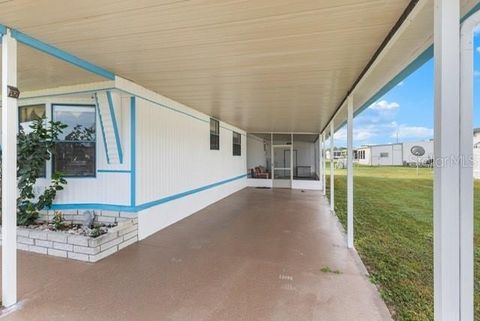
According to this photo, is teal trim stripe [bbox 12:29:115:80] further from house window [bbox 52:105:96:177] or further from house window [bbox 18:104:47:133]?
house window [bbox 18:104:47:133]

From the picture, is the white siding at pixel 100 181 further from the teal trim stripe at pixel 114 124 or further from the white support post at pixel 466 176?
the white support post at pixel 466 176

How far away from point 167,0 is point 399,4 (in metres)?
1.77

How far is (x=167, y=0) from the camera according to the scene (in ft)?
6.40

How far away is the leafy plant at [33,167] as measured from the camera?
13.5 feet

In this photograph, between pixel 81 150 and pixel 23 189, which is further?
pixel 81 150

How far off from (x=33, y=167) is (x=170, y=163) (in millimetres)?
2309

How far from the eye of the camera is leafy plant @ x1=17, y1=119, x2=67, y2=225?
13.5ft

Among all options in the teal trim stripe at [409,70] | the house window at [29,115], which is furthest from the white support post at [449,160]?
the house window at [29,115]

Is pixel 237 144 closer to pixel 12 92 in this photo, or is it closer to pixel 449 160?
pixel 12 92

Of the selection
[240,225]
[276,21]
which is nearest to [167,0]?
[276,21]

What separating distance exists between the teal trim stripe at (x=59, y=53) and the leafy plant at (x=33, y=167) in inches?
59.6

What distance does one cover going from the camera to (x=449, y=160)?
1.43 meters

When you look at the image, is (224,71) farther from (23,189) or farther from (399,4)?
(23,189)

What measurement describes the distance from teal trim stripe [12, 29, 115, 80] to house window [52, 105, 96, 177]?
1386 millimetres
